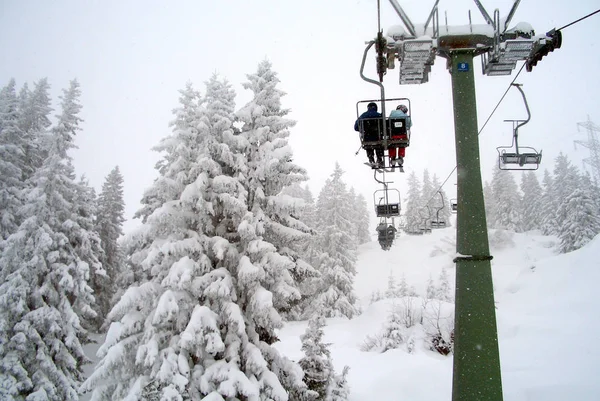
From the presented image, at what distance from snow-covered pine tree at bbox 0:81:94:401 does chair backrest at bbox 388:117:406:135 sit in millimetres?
16722

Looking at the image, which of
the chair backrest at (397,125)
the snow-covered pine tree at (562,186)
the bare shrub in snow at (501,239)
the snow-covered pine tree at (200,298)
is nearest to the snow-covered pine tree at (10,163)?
the snow-covered pine tree at (200,298)

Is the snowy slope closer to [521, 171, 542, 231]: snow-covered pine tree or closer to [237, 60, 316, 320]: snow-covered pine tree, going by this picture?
[237, 60, 316, 320]: snow-covered pine tree

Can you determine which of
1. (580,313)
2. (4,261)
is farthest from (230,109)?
(580,313)

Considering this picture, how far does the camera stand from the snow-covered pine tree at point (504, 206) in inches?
2532

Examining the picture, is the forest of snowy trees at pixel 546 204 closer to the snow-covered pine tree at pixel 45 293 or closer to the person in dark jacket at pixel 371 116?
the snow-covered pine tree at pixel 45 293

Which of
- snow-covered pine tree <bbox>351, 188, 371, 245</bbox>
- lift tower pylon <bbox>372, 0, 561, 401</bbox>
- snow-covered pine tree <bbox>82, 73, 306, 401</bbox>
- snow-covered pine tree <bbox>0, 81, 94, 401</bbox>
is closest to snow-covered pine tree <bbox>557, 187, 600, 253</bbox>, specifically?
snow-covered pine tree <bbox>351, 188, 371, 245</bbox>

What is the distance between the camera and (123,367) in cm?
1177

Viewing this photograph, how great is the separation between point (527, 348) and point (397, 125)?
12961 mm

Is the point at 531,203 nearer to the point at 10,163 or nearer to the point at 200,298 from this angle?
the point at 200,298

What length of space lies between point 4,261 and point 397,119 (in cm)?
1882

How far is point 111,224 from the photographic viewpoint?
33.7m

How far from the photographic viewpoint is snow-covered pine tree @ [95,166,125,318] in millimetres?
33131

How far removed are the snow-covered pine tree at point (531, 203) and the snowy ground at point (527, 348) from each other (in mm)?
37238

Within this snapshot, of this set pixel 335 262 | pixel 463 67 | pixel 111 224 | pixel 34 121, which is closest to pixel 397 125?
pixel 463 67
